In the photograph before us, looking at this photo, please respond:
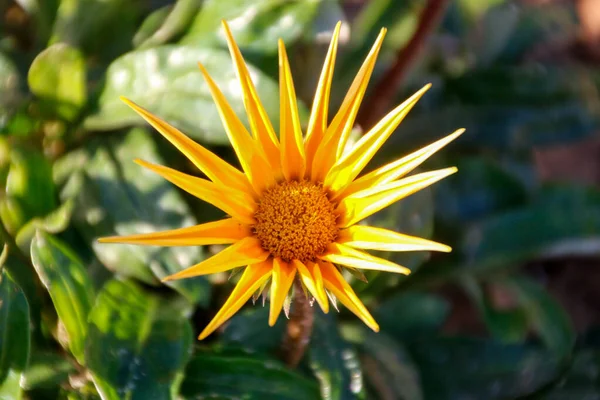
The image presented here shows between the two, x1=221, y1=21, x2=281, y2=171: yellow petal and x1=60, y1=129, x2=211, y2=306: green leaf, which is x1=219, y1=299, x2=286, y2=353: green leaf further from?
x1=221, y1=21, x2=281, y2=171: yellow petal

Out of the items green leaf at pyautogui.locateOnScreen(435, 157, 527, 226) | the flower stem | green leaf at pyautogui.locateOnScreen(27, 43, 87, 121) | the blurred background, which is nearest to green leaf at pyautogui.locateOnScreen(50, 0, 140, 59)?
the blurred background

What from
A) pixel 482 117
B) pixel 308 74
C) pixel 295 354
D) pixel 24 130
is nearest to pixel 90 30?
pixel 24 130

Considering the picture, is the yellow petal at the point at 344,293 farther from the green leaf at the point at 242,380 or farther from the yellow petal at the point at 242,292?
the green leaf at the point at 242,380

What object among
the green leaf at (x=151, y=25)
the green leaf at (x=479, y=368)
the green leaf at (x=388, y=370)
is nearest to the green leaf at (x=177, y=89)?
the green leaf at (x=151, y=25)

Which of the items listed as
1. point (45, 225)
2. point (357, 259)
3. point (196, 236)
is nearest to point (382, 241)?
point (357, 259)

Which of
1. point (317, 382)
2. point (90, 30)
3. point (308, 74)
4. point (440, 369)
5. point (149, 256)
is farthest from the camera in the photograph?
point (440, 369)

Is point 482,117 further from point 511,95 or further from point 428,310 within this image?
point 428,310

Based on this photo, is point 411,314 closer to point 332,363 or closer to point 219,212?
point 332,363
